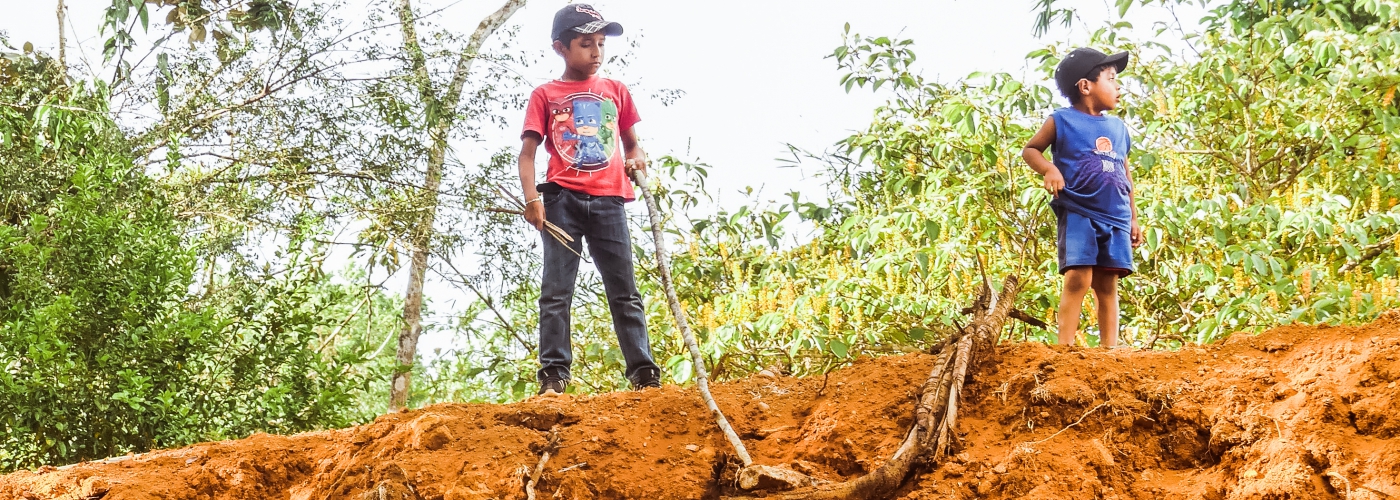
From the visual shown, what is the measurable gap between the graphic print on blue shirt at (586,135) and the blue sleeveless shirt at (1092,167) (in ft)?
5.39

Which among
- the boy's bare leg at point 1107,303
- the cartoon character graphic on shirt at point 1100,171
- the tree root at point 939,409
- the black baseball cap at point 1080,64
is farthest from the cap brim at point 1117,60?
the tree root at point 939,409

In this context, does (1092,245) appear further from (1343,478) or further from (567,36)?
(567,36)

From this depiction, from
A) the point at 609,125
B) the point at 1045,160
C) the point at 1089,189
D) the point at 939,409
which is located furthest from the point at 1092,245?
the point at 609,125

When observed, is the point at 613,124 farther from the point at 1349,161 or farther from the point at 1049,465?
the point at 1349,161

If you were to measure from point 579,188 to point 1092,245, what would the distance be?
5.99ft

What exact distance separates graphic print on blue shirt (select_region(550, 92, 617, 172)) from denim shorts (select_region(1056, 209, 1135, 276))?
1673 millimetres

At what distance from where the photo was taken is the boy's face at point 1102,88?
12.6 feet

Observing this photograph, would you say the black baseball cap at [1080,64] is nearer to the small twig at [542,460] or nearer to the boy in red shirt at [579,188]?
the boy in red shirt at [579,188]

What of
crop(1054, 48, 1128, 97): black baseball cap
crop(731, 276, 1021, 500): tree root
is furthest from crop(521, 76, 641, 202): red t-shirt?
crop(1054, 48, 1128, 97): black baseball cap

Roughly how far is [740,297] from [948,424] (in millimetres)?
2891

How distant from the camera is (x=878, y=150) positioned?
5664mm

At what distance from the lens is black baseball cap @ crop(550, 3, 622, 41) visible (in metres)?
3.77

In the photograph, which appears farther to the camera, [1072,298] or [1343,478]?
[1072,298]

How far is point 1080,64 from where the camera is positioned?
12.6 feet
